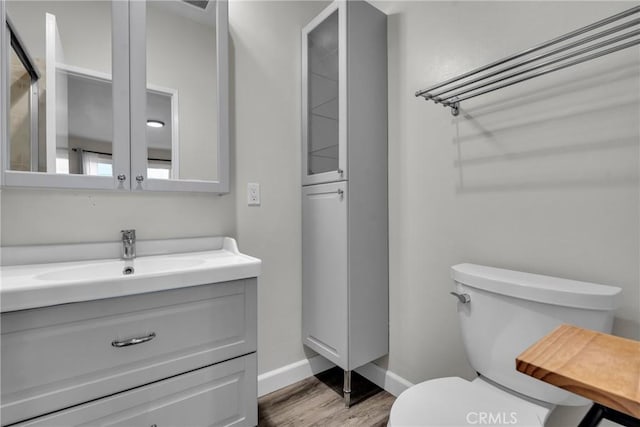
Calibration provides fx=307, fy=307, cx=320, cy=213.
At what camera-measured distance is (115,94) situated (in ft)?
4.04

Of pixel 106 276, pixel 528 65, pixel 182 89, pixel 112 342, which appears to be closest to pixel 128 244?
pixel 106 276

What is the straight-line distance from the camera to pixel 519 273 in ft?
3.65

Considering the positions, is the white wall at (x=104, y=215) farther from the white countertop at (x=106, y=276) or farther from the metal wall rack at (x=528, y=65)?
the metal wall rack at (x=528, y=65)

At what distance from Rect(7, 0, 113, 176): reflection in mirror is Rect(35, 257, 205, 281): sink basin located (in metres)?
0.37

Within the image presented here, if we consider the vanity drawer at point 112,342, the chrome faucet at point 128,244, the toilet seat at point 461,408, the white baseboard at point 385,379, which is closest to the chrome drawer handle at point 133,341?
the vanity drawer at point 112,342

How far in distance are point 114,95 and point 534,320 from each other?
5.62ft

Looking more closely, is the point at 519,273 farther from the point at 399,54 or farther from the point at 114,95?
the point at 114,95

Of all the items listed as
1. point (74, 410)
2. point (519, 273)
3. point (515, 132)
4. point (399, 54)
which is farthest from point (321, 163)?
point (74, 410)

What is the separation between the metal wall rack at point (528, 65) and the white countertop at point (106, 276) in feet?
3.55

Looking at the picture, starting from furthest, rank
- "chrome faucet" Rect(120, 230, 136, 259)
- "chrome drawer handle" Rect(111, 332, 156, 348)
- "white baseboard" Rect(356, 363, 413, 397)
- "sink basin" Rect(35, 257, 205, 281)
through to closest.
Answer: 1. "white baseboard" Rect(356, 363, 413, 397)
2. "chrome faucet" Rect(120, 230, 136, 259)
3. "sink basin" Rect(35, 257, 205, 281)
4. "chrome drawer handle" Rect(111, 332, 156, 348)

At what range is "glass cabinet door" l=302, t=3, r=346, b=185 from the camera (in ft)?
5.07

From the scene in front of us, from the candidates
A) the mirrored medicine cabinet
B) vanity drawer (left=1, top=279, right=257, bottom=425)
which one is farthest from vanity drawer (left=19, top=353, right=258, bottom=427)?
the mirrored medicine cabinet

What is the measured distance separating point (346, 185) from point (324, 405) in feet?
3.73

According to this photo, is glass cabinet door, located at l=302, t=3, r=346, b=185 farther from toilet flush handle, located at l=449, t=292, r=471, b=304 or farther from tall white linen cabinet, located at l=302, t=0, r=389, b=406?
toilet flush handle, located at l=449, t=292, r=471, b=304
